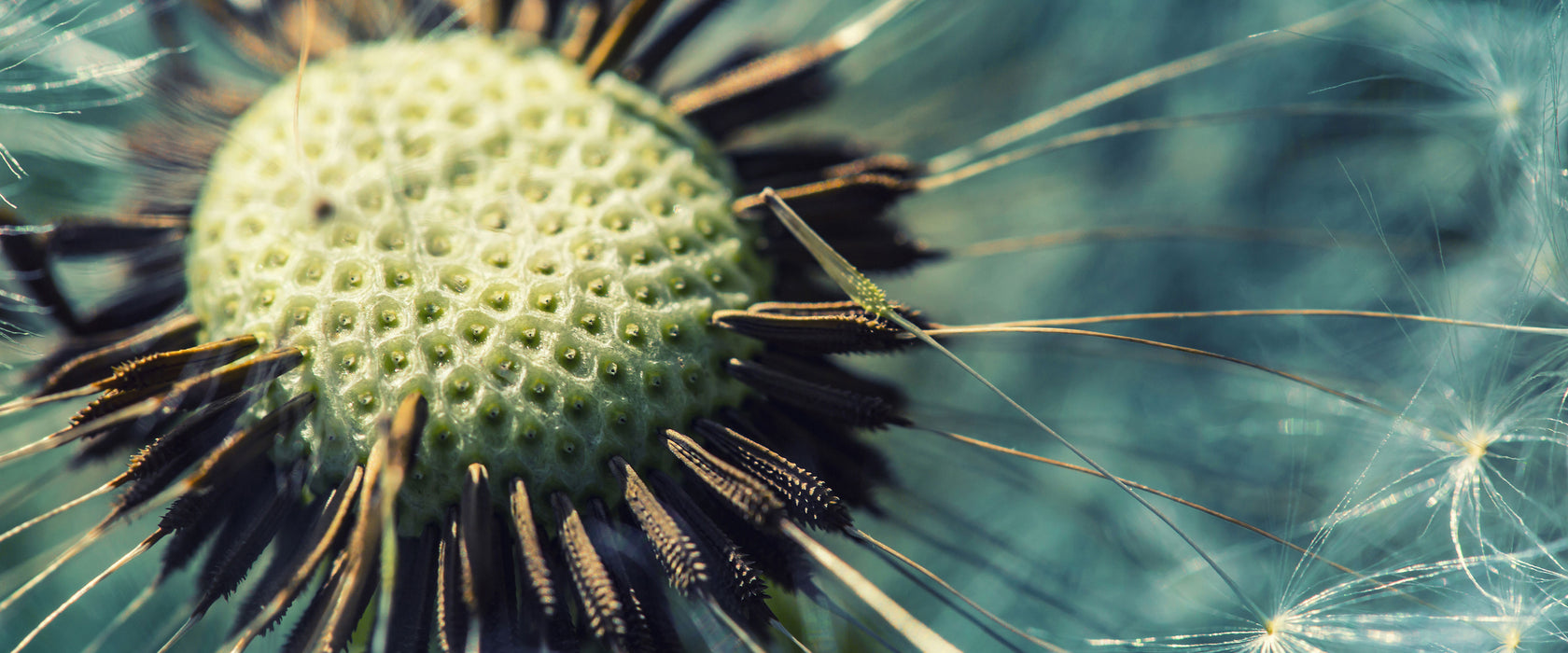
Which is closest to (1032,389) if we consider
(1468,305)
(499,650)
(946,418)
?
(946,418)

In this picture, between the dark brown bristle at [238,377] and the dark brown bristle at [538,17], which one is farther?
the dark brown bristle at [538,17]

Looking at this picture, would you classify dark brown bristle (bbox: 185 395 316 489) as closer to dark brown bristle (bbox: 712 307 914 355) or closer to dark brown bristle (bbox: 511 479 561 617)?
dark brown bristle (bbox: 511 479 561 617)

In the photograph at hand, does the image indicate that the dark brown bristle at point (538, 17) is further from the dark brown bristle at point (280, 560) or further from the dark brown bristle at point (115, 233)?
the dark brown bristle at point (280, 560)

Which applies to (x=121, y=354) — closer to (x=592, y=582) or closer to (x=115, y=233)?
(x=115, y=233)

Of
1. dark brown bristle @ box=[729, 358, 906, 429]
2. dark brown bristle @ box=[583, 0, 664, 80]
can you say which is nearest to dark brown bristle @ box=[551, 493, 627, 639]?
dark brown bristle @ box=[729, 358, 906, 429]

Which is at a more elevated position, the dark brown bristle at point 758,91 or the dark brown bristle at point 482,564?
the dark brown bristle at point 758,91

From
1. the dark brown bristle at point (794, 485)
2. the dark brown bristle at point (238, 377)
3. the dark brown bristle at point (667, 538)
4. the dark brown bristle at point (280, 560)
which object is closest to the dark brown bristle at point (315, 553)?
the dark brown bristle at point (280, 560)

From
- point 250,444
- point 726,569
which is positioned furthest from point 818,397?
point 250,444
